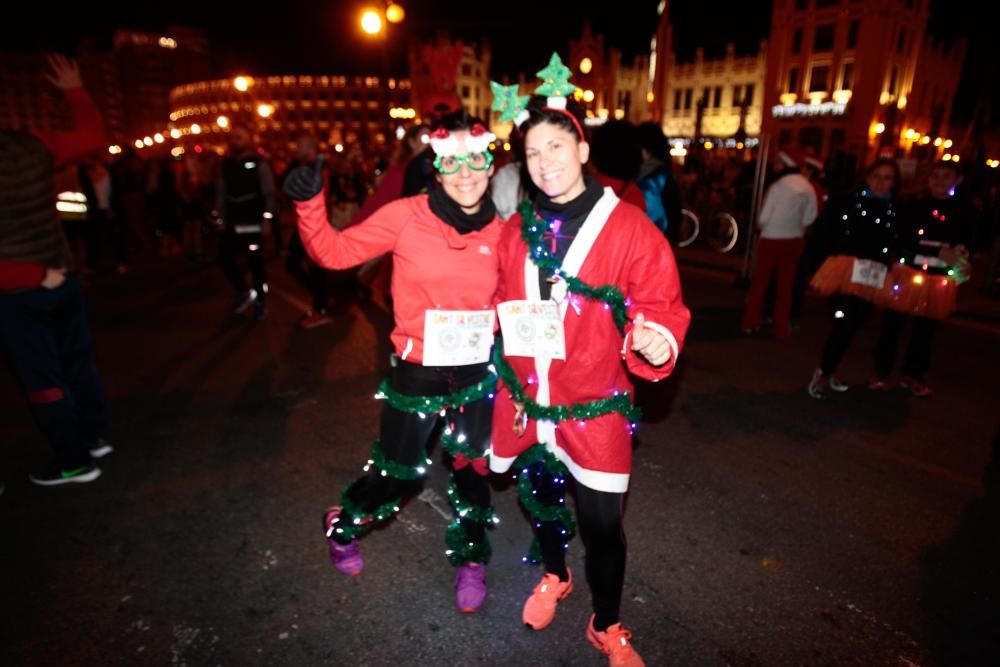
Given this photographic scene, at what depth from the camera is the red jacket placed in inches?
95.1

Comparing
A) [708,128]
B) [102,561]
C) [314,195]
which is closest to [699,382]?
→ [314,195]

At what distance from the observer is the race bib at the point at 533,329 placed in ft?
7.05

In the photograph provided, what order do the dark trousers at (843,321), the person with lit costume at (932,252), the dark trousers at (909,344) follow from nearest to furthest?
the person with lit costume at (932,252), the dark trousers at (843,321), the dark trousers at (909,344)

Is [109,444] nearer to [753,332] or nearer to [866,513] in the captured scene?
[866,513]

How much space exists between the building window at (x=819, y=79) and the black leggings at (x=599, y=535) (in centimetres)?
5628

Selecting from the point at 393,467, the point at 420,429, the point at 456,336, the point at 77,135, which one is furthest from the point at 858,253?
the point at 77,135

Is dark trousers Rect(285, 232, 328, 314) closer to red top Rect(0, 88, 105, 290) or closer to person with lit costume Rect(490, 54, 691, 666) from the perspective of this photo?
red top Rect(0, 88, 105, 290)

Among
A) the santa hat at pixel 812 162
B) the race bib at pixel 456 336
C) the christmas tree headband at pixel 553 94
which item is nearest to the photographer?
the christmas tree headband at pixel 553 94

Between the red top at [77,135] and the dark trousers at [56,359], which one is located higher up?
the red top at [77,135]

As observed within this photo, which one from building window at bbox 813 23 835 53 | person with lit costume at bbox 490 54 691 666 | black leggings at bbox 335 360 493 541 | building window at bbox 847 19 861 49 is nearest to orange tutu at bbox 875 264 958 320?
person with lit costume at bbox 490 54 691 666

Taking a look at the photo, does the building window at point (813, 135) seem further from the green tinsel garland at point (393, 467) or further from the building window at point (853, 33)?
the green tinsel garland at point (393, 467)

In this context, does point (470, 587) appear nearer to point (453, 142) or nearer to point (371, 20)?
point (453, 142)

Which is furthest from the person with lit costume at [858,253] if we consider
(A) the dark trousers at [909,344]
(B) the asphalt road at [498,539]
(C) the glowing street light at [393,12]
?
(C) the glowing street light at [393,12]

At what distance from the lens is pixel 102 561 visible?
3.02 metres
